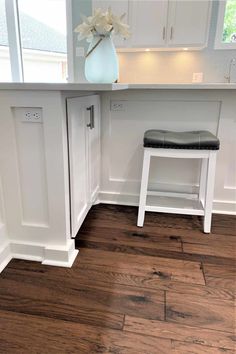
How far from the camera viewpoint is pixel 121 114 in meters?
2.01

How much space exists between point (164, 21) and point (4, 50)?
6.77ft

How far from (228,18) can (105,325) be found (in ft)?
9.58

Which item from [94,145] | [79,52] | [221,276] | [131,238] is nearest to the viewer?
[221,276]

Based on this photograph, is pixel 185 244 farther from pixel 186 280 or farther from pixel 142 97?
pixel 142 97

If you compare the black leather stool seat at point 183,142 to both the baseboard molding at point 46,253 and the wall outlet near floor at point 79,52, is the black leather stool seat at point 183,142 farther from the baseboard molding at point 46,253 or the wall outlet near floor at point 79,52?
the wall outlet near floor at point 79,52

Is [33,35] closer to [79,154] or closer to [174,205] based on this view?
[79,154]

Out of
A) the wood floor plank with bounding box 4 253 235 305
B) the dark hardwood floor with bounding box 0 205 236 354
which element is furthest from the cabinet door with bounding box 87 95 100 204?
the wood floor plank with bounding box 4 253 235 305

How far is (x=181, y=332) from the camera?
1016mm

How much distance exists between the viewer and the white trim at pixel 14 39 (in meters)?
3.09

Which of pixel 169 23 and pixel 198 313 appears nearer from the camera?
pixel 198 313

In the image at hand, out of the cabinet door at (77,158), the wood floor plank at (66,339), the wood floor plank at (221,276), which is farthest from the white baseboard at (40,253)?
the wood floor plank at (221,276)

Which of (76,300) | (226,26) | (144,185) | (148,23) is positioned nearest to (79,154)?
(144,185)

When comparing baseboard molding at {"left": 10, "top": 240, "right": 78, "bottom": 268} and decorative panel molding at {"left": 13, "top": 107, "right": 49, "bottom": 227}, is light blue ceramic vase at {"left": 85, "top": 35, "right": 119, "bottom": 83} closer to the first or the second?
decorative panel molding at {"left": 13, "top": 107, "right": 49, "bottom": 227}

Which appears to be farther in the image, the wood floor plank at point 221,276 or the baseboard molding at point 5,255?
the baseboard molding at point 5,255
